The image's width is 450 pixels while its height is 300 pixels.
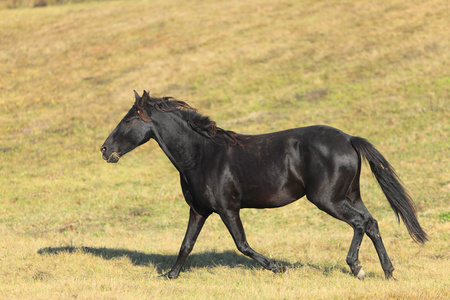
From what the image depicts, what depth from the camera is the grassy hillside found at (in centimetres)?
884

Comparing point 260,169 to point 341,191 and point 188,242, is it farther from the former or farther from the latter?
point 188,242

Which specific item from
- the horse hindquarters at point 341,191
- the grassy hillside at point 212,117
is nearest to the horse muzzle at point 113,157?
the grassy hillside at point 212,117

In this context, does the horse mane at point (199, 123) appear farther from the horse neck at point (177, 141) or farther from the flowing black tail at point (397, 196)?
the flowing black tail at point (397, 196)

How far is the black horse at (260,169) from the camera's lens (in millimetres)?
8203

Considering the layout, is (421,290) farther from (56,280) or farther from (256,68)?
(256,68)

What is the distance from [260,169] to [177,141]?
60.8 inches

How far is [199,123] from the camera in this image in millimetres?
8836

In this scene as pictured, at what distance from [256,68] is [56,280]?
25292mm

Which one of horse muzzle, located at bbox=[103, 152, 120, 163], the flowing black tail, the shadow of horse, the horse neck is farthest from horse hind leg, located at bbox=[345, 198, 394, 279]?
horse muzzle, located at bbox=[103, 152, 120, 163]

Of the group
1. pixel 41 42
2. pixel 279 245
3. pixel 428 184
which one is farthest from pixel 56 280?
pixel 41 42

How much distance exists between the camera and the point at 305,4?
42.8 m

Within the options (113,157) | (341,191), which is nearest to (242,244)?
(341,191)

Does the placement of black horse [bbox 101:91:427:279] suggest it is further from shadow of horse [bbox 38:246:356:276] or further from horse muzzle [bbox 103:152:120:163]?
shadow of horse [bbox 38:246:356:276]

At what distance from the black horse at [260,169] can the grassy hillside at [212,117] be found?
0.92 metres
